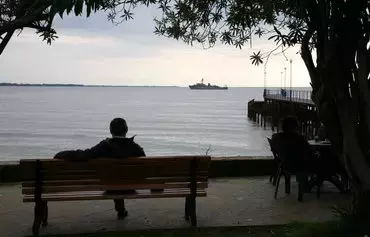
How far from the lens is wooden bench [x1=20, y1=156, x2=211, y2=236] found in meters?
5.37

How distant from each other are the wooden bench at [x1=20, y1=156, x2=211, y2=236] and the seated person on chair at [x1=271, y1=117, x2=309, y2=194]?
6.63 feet

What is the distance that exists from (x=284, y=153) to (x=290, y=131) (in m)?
0.46

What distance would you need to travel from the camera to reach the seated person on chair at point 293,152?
291 inches

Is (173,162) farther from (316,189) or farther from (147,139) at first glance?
(147,139)

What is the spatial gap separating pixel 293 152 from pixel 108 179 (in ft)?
9.53

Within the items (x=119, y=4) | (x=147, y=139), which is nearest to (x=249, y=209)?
(x=119, y=4)

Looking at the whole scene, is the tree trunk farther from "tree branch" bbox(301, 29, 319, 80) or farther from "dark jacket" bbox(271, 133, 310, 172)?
"dark jacket" bbox(271, 133, 310, 172)

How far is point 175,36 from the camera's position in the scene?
719cm

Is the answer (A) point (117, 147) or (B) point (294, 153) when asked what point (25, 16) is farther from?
(B) point (294, 153)

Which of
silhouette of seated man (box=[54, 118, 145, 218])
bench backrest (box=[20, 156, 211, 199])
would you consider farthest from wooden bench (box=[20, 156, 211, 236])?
silhouette of seated man (box=[54, 118, 145, 218])

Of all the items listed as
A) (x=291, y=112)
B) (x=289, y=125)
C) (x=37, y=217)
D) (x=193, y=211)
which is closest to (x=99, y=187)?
(x=37, y=217)

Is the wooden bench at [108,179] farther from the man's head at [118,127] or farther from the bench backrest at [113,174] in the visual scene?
the man's head at [118,127]

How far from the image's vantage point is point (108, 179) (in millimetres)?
5531

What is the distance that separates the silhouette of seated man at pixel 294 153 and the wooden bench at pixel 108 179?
6.62 ft
